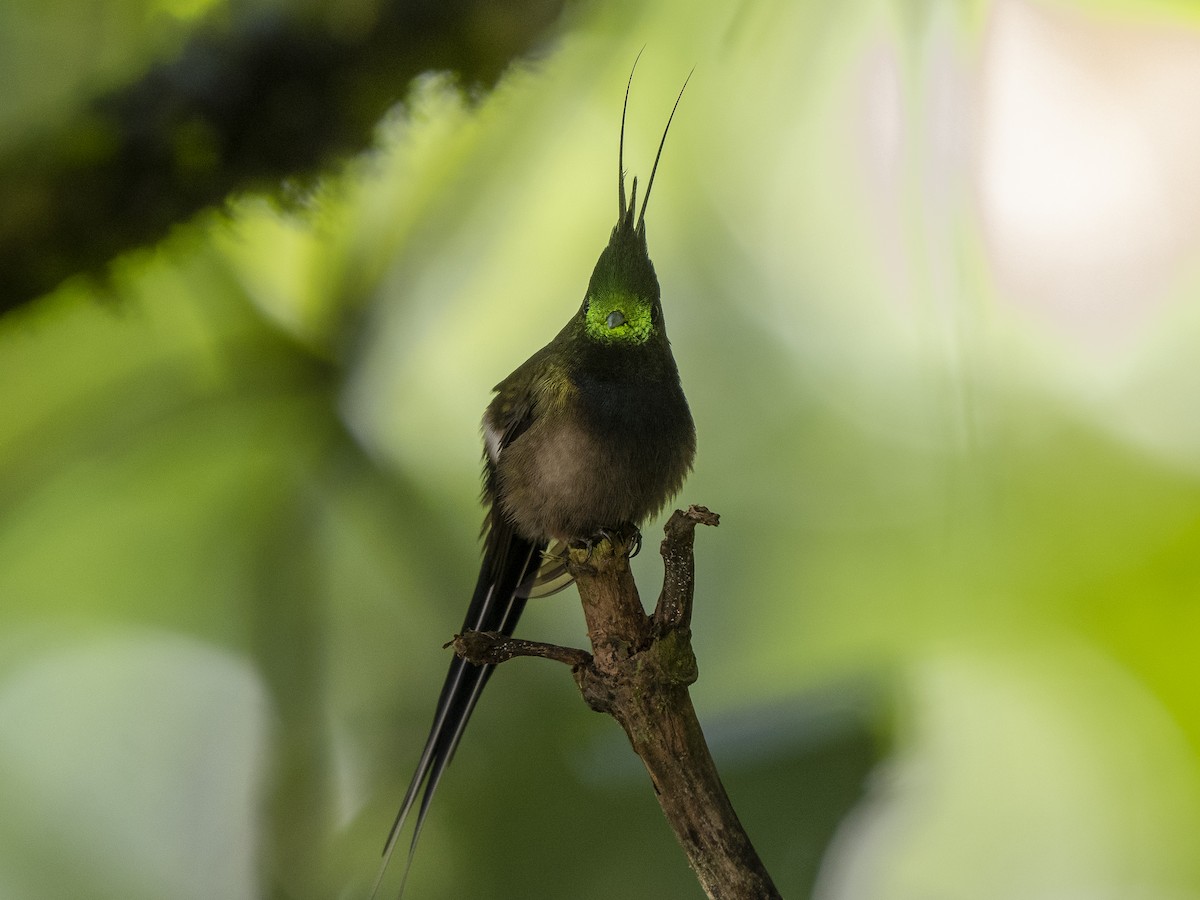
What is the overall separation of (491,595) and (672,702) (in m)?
0.36

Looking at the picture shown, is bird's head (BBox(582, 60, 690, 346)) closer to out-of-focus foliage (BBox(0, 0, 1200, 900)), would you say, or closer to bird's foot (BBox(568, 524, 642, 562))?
bird's foot (BBox(568, 524, 642, 562))

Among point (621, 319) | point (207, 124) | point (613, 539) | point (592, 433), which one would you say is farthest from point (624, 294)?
point (207, 124)

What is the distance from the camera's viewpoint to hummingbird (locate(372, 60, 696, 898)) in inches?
44.1

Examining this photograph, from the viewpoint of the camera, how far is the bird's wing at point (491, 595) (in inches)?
46.8

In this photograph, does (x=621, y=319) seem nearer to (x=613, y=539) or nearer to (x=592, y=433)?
(x=592, y=433)

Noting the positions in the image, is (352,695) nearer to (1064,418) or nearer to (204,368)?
(204,368)

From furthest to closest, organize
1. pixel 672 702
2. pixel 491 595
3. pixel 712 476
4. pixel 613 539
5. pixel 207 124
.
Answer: pixel 712 476, pixel 207 124, pixel 491 595, pixel 613 539, pixel 672 702

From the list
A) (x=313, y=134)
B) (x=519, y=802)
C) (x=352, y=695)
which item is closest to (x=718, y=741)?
(x=519, y=802)

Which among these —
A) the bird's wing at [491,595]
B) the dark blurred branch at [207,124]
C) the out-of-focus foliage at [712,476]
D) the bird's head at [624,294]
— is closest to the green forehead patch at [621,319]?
the bird's head at [624,294]

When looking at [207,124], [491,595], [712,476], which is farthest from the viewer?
[712,476]

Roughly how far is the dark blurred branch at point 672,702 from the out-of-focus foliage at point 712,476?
590 mm

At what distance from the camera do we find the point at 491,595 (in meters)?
1.23

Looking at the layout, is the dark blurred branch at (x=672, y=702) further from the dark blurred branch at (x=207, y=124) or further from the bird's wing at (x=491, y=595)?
the dark blurred branch at (x=207, y=124)

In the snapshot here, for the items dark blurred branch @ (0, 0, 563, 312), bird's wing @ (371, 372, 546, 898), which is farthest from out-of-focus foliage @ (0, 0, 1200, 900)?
bird's wing @ (371, 372, 546, 898)
